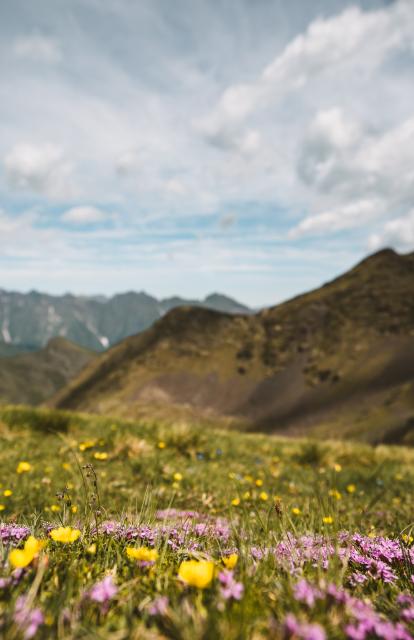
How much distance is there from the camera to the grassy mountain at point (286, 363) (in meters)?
61.5

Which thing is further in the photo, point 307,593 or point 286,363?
point 286,363

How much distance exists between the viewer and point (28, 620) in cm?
128

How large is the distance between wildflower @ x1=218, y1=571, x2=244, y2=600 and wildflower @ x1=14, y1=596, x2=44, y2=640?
0.63 m

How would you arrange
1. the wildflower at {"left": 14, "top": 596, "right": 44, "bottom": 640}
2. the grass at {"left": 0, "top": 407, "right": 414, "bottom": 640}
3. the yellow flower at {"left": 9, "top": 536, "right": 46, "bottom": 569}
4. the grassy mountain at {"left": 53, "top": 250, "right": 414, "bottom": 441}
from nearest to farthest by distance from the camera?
the wildflower at {"left": 14, "top": 596, "right": 44, "bottom": 640}, the grass at {"left": 0, "top": 407, "right": 414, "bottom": 640}, the yellow flower at {"left": 9, "top": 536, "right": 46, "bottom": 569}, the grassy mountain at {"left": 53, "top": 250, "right": 414, "bottom": 441}

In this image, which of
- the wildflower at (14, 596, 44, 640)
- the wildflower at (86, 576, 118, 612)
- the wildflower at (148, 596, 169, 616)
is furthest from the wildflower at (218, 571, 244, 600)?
the wildflower at (14, 596, 44, 640)

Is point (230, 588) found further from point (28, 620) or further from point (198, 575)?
point (28, 620)

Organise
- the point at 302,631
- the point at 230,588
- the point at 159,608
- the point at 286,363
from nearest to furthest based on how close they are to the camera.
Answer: the point at 302,631
the point at 159,608
the point at 230,588
the point at 286,363

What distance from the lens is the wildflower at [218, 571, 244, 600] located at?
1478 millimetres

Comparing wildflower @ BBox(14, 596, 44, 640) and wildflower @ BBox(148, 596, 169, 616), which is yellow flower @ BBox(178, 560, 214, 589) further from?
wildflower @ BBox(14, 596, 44, 640)

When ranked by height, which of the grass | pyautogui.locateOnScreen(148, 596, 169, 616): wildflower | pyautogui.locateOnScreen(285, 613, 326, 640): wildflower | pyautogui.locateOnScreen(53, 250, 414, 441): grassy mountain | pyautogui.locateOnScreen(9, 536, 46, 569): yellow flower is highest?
pyautogui.locateOnScreen(9, 536, 46, 569): yellow flower

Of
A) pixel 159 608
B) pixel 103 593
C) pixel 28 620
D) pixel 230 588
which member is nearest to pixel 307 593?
pixel 230 588

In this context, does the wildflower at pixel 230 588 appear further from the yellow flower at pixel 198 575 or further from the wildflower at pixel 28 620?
the wildflower at pixel 28 620

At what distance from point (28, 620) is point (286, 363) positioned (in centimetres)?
7715

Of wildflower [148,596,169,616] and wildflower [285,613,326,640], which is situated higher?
wildflower [285,613,326,640]
